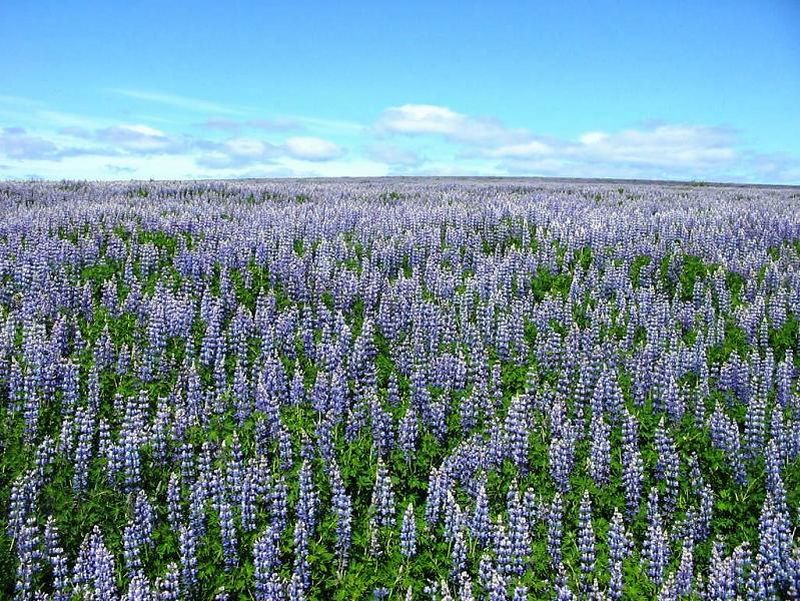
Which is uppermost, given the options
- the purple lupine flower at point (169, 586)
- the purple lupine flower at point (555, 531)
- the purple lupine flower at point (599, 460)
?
the purple lupine flower at point (599, 460)

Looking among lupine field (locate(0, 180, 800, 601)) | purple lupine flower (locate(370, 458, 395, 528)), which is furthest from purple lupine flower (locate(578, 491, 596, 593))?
purple lupine flower (locate(370, 458, 395, 528))

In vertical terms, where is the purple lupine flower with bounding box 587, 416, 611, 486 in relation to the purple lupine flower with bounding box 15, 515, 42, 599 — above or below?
above

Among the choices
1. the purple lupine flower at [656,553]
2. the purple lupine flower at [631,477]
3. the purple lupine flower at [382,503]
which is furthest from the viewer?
the purple lupine flower at [631,477]

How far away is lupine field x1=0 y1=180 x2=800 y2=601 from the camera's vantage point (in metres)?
4.86

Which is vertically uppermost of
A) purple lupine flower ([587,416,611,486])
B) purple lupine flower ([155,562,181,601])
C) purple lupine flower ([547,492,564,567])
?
purple lupine flower ([587,416,611,486])

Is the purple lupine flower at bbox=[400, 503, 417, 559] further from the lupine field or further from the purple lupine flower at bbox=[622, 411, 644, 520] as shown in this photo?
the purple lupine flower at bbox=[622, 411, 644, 520]

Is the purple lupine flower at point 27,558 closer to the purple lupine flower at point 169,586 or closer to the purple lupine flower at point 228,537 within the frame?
the purple lupine flower at point 169,586

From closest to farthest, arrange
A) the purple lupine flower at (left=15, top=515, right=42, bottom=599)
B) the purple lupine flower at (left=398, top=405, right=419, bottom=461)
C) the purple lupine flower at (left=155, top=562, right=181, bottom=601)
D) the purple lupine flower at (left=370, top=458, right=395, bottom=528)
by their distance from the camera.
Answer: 1. the purple lupine flower at (left=155, top=562, right=181, bottom=601)
2. the purple lupine flower at (left=15, top=515, right=42, bottom=599)
3. the purple lupine flower at (left=370, top=458, right=395, bottom=528)
4. the purple lupine flower at (left=398, top=405, right=419, bottom=461)

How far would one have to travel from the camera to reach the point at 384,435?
20.1 ft

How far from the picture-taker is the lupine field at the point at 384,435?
486cm

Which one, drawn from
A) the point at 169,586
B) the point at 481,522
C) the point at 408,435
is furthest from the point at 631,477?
the point at 169,586

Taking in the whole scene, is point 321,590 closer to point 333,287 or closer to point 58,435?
point 58,435

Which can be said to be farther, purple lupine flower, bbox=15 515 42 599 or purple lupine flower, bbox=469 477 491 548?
purple lupine flower, bbox=469 477 491 548

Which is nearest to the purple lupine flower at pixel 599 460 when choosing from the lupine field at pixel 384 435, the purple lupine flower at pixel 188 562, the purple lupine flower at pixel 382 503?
the lupine field at pixel 384 435
